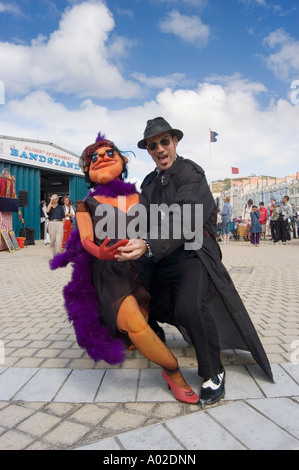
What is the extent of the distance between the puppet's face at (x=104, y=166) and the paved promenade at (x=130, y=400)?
4.74 ft

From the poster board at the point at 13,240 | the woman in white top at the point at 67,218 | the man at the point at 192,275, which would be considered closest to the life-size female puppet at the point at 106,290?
the man at the point at 192,275

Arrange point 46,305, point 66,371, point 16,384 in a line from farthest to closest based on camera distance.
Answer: point 46,305, point 66,371, point 16,384

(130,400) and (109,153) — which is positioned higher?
(109,153)

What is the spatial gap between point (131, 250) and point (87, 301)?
19.9 inches

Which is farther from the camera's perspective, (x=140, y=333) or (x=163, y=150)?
(x=163, y=150)

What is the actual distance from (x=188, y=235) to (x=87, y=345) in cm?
93

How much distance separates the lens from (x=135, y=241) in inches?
76.1

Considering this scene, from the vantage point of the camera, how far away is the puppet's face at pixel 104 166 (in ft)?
7.58

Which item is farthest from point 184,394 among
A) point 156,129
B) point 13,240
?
point 13,240

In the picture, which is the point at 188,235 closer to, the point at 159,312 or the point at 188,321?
the point at 188,321

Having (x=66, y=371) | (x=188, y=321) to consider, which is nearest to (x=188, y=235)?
(x=188, y=321)

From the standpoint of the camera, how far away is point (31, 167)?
1862 centimetres

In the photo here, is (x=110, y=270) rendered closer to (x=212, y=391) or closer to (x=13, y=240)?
(x=212, y=391)

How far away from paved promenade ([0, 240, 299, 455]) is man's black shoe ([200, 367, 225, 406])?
50 millimetres
